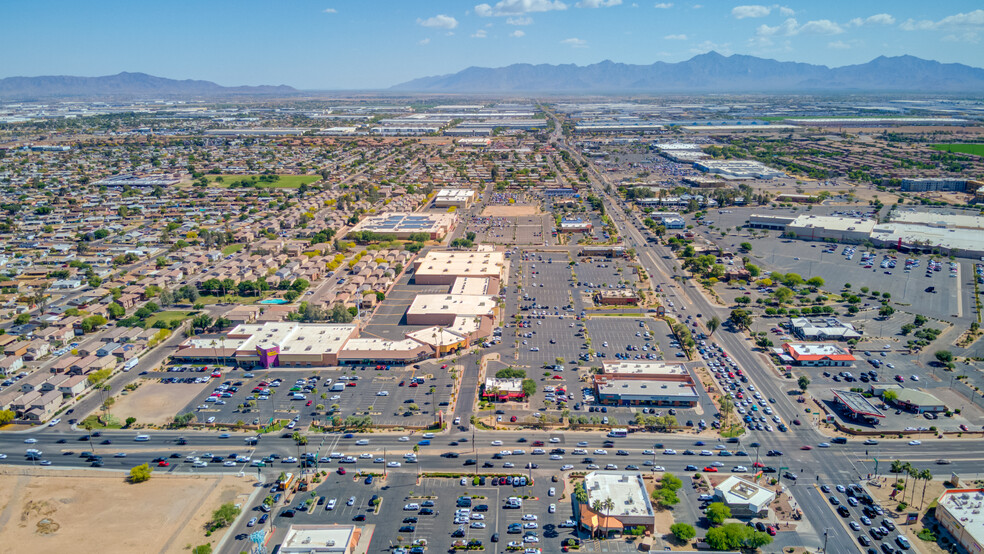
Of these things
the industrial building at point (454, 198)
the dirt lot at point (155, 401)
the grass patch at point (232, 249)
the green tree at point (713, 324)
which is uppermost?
the industrial building at point (454, 198)

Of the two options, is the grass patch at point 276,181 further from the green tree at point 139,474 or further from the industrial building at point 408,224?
the green tree at point 139,474

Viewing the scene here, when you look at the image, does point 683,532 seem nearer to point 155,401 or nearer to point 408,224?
point 155,401

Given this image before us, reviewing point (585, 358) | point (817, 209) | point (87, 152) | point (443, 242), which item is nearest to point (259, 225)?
point (443, 242)

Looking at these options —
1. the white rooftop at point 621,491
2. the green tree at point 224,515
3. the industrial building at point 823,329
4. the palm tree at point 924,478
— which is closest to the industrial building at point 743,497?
the white rooftop at point 621,491

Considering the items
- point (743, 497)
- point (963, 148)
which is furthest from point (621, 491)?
point (963, 148)

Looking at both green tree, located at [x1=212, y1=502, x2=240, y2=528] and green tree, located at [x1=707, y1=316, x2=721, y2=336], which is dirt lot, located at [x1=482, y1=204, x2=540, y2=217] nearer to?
green tree, located at [x1=707, y1=316, x2=721, y2=336]

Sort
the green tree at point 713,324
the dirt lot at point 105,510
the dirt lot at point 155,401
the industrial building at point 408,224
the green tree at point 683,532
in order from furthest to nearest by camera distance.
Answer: the industrial building at point 408,224 → the green tree at point 713,324 → the dirt lot at point 155,401 → the dirt lot at point 105,510 → the green tree at point 683,532

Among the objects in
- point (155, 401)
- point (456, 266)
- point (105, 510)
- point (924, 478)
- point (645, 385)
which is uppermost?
point (456, 266)
